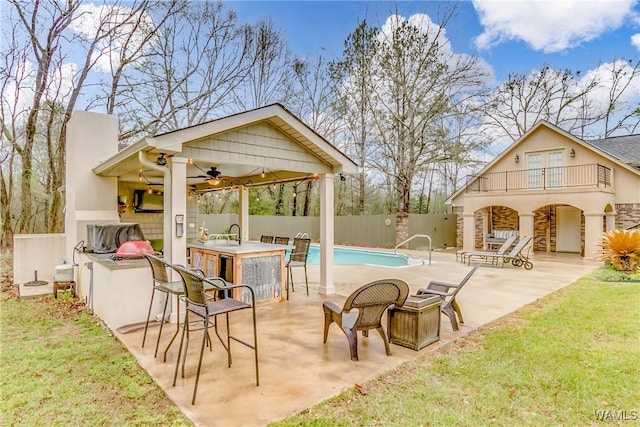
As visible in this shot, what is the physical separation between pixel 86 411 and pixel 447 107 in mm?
17206

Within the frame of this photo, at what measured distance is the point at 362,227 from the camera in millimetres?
18984

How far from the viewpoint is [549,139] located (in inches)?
600

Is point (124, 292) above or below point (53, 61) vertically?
below

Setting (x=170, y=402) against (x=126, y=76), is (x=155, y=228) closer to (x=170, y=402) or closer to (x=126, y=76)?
(x=126, y=76)

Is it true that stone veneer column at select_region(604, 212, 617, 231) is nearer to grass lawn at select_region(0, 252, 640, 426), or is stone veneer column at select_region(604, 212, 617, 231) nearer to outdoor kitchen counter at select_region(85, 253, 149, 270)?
grass lawn at select_region(0, 252, 640, 426)

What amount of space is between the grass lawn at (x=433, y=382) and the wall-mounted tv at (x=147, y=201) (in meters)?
5.33

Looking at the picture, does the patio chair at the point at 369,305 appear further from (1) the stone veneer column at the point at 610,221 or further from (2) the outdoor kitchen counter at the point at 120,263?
(1) the stone veneer column at the point at 610,221

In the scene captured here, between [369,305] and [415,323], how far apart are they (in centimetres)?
69

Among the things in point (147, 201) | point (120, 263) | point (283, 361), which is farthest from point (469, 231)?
point (120, 263)

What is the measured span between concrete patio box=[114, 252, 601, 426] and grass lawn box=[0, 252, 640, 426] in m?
0.15

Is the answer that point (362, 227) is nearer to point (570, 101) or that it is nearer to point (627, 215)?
point (627, 215)

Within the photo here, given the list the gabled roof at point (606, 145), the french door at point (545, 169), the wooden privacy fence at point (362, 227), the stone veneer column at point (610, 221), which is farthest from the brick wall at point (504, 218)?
the stone veneer column at point (610, 221)

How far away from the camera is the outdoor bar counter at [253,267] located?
6031 mm

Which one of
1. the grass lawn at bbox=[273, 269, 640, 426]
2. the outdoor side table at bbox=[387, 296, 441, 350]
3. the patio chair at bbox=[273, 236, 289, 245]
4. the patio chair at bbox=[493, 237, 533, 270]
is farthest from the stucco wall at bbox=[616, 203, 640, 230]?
the outdoor side table at bbox=[387, 296, 441, 350]
